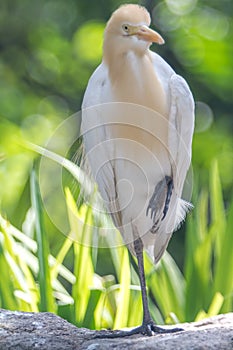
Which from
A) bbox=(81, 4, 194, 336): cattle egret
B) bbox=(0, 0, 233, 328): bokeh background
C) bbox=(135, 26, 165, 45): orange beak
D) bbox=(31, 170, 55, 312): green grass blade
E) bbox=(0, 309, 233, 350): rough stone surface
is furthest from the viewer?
bbox=(0, 0, 233, 328): bokeh background

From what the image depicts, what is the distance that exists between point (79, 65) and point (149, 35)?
362 cm

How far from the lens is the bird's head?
2273mm

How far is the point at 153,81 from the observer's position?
241 centimetres

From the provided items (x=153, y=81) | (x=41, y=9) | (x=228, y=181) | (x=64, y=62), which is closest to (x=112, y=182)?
(x=153, y=81)

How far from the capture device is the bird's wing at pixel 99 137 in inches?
95.8

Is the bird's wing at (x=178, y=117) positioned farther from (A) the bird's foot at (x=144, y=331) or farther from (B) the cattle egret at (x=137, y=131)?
(A) the bird's foot at (x=144, y=331)

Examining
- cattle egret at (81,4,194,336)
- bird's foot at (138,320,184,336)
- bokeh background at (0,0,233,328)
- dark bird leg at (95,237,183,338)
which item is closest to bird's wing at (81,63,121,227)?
cattle egret at (81,4,194,336)

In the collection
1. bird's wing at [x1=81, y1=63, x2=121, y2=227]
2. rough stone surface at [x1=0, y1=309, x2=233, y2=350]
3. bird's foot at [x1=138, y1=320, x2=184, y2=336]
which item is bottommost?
bird's foot at [x1=138, y1=320, x2=184, y2=336]

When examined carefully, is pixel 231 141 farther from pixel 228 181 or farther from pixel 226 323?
pixel 226 323

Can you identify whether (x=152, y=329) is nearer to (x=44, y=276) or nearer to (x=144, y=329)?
(x=144, y=329)

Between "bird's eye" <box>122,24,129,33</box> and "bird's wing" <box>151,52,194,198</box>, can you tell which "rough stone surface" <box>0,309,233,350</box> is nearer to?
"bird's wing" <box>151,52,194,198</box>

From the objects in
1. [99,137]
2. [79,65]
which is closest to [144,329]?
[99,137]

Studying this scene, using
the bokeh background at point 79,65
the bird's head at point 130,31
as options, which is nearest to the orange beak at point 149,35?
the bird's head at point 130,31

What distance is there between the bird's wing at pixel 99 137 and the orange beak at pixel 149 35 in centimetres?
21
